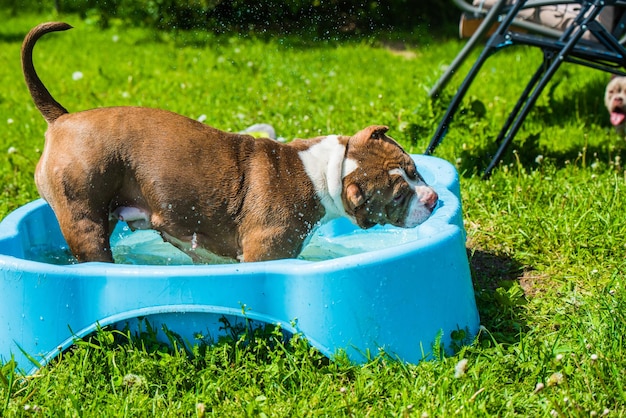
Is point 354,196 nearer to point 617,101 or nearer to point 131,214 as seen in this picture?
point 131,214

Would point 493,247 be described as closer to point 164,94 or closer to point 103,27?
point 164,94

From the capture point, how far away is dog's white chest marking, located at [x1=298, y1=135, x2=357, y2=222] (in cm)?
335

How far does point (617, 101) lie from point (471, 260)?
2308mm

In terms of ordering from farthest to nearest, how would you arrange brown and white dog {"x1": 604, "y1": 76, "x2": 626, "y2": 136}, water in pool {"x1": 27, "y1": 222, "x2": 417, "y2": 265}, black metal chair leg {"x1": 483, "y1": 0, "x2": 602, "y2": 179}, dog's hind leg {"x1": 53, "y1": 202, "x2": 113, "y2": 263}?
brown and white dog {"x1": 604, "y1": 76, "x2": 626, "y2": 136}
black metal chair leg {"x1": 483, "y1": 0, "x2": 602, "y2": 179}
water in pool {"x1": 27, "y1": 222, "x2": 417, "y2": 265}
dog's hind leg {"x1": 53, "y1": 202, "x2": 113, "y2": 263}

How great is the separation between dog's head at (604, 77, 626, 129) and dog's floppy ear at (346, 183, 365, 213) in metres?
2.98

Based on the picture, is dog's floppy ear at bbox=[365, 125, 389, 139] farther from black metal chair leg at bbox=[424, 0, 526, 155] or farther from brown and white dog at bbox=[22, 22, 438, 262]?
black metal chair leg at bbox=[424, 0, 526, 155]

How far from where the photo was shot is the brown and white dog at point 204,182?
316 cm

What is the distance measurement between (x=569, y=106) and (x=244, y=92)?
267 centimetres

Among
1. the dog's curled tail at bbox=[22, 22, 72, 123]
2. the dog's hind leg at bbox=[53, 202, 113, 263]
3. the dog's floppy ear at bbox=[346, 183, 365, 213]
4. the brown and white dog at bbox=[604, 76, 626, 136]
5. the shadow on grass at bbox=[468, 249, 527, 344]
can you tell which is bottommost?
the shadow on grass at bbox=[468, 249, 527, 344]

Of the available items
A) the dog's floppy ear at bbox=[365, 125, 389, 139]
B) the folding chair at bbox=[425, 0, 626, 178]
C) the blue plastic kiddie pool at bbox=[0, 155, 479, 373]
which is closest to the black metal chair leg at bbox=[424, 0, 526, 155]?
the folding chair at bbox=[425, 0, 626, 178]

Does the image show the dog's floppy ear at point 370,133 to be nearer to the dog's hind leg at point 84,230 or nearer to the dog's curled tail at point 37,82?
the dog's hind leg at point 84,230

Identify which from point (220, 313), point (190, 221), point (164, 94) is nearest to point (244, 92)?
point (164, 94)

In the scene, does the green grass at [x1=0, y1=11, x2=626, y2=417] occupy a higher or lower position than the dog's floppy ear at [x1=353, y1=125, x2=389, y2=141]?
lower

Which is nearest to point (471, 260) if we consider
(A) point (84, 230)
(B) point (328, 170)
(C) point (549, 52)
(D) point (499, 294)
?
(D) point (499, 294)
